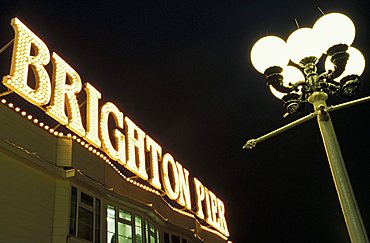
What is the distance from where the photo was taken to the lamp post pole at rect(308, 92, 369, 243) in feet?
15.3

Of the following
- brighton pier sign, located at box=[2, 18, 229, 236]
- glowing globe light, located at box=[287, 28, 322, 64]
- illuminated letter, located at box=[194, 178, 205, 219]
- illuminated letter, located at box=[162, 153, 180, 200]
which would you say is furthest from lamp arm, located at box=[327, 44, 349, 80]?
illuminated letter, located at box=[194, 178, 205, 219]

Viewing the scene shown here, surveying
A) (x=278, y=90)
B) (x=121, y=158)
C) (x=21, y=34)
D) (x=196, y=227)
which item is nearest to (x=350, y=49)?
(x=278, y=90)

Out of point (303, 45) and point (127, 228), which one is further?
point (127, 228)

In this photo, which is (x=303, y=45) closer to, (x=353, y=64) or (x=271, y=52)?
(x=271, y=52)

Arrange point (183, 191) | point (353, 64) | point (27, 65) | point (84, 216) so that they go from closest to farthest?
point (353, 64) → point (27, 65) → point (84, 216) → point (183, 191)

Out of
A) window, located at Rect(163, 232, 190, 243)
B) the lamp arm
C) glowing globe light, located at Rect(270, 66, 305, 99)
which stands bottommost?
the lamp arm

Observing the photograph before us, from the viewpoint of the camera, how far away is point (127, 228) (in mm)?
13742

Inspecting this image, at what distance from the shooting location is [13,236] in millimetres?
9484

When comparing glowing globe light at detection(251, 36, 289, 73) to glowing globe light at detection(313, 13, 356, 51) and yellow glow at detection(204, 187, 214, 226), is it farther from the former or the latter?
yellow glow at detection(204, 187, 214, 226)

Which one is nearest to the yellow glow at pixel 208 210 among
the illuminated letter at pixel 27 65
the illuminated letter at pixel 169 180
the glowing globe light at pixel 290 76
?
the illuminated letter at pixel 169 180

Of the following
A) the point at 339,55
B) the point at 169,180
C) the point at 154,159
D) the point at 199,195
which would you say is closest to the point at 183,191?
the point at 169,180

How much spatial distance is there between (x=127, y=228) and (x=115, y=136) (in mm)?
3421

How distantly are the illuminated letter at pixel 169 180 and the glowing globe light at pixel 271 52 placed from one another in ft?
42.4

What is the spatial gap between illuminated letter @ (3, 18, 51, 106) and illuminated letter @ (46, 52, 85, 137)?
505mm
